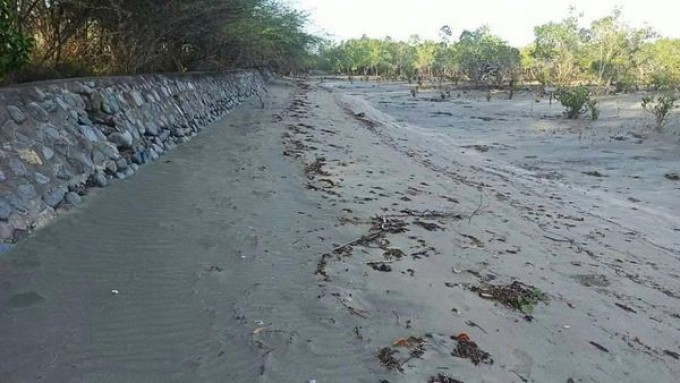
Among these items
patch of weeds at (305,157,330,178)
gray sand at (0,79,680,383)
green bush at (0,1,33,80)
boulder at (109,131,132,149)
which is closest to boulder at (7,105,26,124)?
green bush at (0,1,33,80)

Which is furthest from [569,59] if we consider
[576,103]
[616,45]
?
[576,103]

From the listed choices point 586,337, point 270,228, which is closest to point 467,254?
point 586,337

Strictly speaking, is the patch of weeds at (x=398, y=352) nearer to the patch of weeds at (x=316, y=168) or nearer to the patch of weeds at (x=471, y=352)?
the patch of weeds at (x=471, y=352)

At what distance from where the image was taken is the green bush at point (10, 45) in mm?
5012

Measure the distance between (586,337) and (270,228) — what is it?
284cm

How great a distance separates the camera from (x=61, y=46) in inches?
301

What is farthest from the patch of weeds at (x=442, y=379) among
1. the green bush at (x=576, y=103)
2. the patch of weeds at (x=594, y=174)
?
the green bush at (x=576, y=103)

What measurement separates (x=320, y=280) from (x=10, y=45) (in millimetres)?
3951

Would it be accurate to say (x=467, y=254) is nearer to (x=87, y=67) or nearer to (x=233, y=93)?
(x=87, y=67)

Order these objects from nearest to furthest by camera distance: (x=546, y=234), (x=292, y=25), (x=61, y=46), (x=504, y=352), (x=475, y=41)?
(x=504, y=352), (x=546, y=234), (x=61, y=46), (x=292, y=25), (x=475, y=41)

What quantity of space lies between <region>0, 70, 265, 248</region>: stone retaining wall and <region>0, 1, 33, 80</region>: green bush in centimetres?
26

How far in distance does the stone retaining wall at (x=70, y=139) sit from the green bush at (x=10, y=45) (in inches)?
10.3

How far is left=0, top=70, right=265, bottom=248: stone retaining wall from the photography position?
14.4ft

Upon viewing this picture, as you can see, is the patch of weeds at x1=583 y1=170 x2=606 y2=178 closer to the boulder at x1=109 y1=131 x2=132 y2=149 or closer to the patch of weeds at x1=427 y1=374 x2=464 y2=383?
the boulder at x1=109 y1=131 x2=132 y2=149
